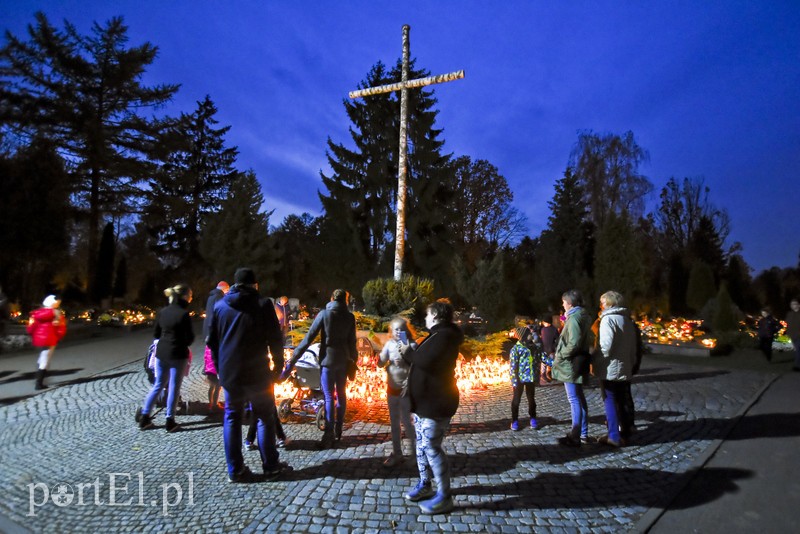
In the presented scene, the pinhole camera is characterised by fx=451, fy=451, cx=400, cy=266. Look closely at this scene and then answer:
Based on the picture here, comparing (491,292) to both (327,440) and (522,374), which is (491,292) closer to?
(522,374)

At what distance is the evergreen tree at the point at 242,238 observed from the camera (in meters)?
24.3

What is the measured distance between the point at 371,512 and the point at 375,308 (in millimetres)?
6918

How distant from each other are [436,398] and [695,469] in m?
3.18

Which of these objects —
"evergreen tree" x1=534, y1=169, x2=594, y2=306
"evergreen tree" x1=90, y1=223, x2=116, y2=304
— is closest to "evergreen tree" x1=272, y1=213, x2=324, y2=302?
"evergreen tree" x1=90, y1=223, x2=116, y2=304

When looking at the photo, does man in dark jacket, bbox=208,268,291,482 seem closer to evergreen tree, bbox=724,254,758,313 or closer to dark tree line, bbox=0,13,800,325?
dark tree line, bbox=0,13,800,325

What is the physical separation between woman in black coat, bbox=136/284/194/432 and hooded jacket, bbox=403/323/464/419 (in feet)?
11.6

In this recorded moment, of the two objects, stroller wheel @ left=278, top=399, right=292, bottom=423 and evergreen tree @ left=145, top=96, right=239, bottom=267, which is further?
evergreen tree @ left=145, top=96, right=239, bottom=267

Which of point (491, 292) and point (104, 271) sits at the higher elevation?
point (104, 271)

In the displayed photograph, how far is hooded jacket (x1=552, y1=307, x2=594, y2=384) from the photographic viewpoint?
Answer: 5.40 meters

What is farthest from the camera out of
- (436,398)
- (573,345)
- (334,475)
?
(573,345)

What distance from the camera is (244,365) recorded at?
429 cm

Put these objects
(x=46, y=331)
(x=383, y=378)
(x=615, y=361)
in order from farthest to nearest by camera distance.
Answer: (x=383, y=378), (x=46, y=331), (x=615, y=361)

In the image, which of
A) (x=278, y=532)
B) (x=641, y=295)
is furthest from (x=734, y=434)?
(x=641, y=295)

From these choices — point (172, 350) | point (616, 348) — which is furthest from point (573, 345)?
point (172, 350)
